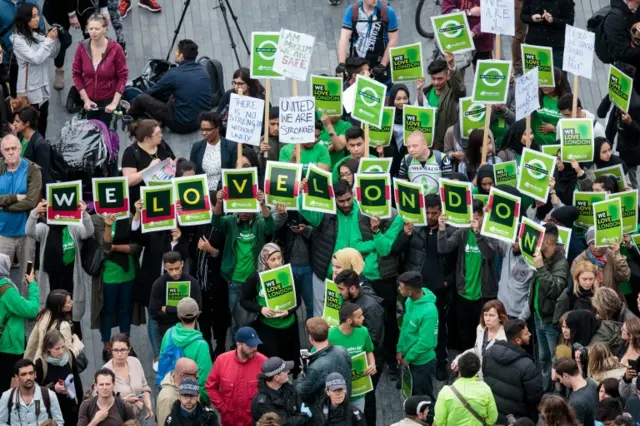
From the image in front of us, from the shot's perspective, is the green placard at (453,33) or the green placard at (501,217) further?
the green placard at (453,33)

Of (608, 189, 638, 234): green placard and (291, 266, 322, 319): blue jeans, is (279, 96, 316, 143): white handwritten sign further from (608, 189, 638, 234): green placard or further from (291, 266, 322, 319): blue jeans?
(608, 189, 638, 234): green placard

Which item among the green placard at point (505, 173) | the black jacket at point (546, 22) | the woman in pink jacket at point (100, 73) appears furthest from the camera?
the black jacket at point (546, 22)

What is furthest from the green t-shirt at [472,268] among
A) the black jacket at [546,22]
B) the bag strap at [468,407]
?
Answer: the black jacket at [546,22]

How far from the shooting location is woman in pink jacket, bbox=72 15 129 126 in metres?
20.6

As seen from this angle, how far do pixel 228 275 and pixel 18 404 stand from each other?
3279 millimetres

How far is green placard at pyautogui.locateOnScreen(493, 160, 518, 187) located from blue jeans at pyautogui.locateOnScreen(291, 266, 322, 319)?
2265mm

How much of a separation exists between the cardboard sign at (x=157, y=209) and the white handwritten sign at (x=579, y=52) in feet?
15.5

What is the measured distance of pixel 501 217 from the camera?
56.8 ft

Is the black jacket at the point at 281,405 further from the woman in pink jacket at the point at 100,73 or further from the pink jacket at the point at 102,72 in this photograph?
the pink jacket at the point at 102,72

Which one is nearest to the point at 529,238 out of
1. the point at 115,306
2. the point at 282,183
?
the point at 282,183

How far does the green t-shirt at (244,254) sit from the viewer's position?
1786 centimetres

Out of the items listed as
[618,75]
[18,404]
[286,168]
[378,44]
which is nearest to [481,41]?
[378,44]

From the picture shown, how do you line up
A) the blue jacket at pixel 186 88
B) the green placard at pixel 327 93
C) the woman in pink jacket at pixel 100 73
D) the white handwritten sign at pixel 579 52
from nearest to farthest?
the white handwritten sign at pixel 579 52, the green placard at pixel 327 93, the woman in pink jacket at pixel 100 73, the blue jacket at pixel 186 88

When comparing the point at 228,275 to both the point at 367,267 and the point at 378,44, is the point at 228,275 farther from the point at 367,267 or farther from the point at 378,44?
the point at 378,44
